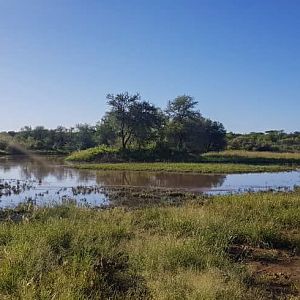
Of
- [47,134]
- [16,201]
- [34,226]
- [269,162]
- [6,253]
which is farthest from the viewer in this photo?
[47,134]

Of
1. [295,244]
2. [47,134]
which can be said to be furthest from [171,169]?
[47,134]

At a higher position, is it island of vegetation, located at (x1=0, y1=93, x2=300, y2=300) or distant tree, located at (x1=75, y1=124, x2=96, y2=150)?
distant tree, located at (x1=75, y1=124, x2=96, y2=150)

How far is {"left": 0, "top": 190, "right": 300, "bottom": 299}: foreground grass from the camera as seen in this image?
5734mm

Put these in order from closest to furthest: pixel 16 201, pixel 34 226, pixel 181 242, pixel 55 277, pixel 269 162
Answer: pixel 55 277, pixel 181 242, pixel 34 226, pixel 16 201, pixel 269 162

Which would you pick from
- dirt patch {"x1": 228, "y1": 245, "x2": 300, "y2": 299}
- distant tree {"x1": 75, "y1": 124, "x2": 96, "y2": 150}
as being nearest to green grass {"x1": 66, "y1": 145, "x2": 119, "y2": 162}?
distant tree {"x1": 75, "y1": 124, "x2": 96, "y2": 150}

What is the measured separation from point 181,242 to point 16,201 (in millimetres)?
13951

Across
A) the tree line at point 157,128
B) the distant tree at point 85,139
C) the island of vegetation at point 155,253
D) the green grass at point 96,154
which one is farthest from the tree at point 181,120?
the island of vegetation at point 155,253

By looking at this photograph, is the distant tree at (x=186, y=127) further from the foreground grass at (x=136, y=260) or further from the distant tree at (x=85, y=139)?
the foreground grass at (x=136, y=260)

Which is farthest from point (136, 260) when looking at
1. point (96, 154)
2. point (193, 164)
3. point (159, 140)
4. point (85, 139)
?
point (85, 139)

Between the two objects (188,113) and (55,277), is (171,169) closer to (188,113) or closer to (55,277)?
(188,113)

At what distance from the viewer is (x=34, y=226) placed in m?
9.57

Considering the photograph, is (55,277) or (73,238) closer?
(55,277)

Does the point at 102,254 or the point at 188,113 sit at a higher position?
the point at 188,113

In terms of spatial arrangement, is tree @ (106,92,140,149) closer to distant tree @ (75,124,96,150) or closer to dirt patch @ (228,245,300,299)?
distant tree @ (75,124,96,150)
